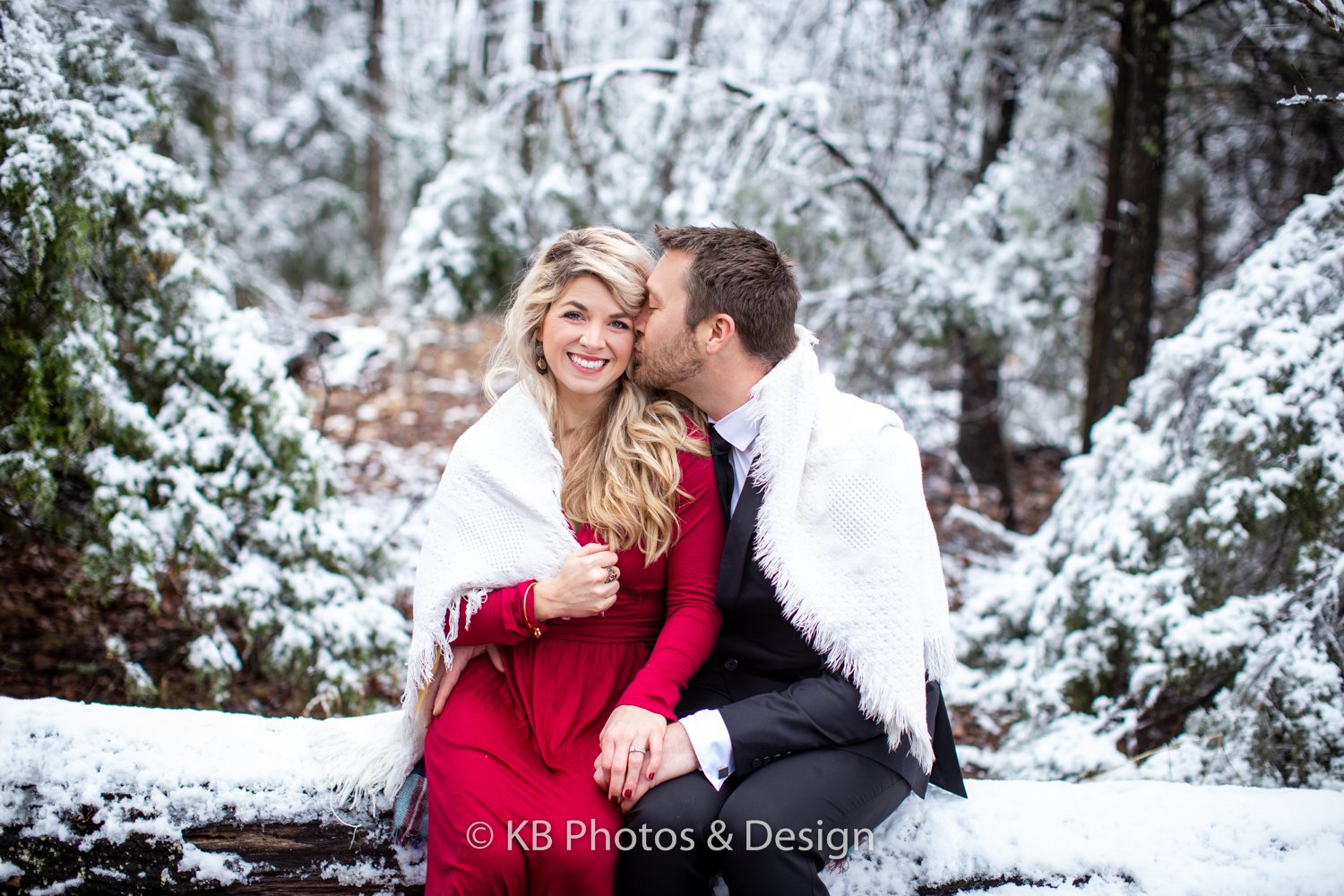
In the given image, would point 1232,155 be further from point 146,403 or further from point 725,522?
point 146,403

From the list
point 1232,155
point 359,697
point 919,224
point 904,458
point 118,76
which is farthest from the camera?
point 919,224

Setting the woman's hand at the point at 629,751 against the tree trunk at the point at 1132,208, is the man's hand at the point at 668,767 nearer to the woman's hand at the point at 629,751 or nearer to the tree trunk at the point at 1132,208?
the woman's hand at the point at 629,751

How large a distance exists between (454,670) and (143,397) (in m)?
2.13

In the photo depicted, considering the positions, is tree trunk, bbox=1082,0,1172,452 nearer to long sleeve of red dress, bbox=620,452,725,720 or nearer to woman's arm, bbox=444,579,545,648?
long sleeve of red dress, bbox=620,452,725,720

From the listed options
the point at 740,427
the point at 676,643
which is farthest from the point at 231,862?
the point at 740,427

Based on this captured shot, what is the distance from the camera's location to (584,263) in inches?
96.8

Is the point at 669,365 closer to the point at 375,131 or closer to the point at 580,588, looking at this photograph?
the point at 580,588

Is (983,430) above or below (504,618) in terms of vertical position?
below

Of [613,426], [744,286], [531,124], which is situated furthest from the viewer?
[531,124]

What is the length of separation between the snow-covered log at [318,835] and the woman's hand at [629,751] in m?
0.62

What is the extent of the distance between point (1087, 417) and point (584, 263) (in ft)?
13.8

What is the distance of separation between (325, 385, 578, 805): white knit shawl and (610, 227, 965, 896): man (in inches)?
17.9

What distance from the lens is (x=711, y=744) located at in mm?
2121

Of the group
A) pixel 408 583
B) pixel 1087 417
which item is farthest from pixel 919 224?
pixel 408 583
